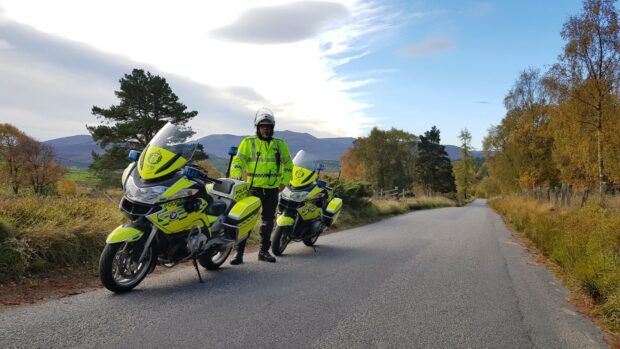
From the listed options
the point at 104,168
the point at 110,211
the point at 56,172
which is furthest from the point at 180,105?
the point at 110,211

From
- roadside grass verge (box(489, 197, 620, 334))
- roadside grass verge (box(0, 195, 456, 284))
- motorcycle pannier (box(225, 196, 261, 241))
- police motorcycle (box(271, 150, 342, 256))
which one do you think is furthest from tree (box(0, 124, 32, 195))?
roadside grass verge (box(489, 197, 620, 334))

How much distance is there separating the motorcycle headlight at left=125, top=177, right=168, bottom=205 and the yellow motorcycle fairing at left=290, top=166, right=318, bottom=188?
133 inches

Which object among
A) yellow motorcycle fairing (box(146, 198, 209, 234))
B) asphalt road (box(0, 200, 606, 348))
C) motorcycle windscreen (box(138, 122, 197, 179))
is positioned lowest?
asphalt road (box(0, 200, 606, 348))

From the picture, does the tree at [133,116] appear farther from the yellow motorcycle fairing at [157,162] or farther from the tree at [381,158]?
the tree at [381,158]

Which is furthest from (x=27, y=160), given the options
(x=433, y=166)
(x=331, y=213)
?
(x=433, y=166)

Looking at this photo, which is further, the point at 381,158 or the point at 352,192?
the point at 381,158

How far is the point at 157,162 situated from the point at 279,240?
2978mm

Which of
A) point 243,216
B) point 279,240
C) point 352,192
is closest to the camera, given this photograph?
point 243,216

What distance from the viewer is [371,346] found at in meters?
3.03

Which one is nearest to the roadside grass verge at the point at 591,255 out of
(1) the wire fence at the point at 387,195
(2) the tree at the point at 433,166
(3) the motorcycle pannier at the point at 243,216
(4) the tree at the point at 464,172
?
(3) the motorcycle pannier at the point at 243,216

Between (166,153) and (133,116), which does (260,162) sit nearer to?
(166,153)

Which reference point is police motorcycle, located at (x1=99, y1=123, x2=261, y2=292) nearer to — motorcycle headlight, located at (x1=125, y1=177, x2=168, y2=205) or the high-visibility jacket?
motorcycle headlight, located at (x1=125, y1=177, x2=168, y2=205)

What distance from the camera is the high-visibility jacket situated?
6172mm

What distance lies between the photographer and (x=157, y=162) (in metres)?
4.36
